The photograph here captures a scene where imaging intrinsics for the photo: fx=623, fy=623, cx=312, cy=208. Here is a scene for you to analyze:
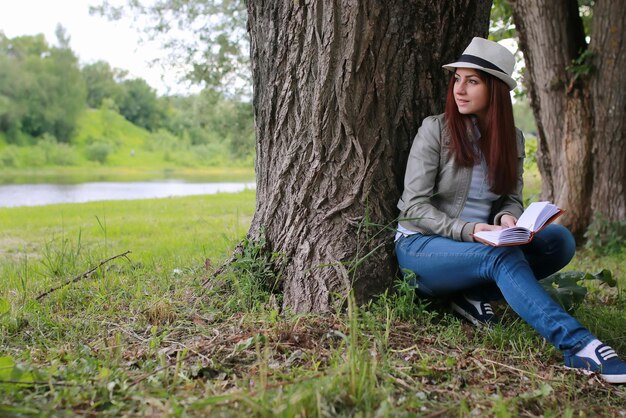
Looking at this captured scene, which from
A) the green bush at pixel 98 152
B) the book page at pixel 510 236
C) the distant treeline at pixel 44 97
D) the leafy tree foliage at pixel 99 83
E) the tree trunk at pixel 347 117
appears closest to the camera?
the book page at pixel 510 236

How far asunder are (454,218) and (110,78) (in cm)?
Result: 6173

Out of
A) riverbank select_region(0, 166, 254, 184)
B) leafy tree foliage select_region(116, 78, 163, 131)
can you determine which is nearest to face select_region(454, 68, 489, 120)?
riverbank select_region(0, 166, 254, 184)

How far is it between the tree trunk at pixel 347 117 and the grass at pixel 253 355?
0.89 ft

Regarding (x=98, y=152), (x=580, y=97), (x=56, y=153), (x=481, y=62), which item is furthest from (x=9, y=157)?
(x=481, y=62)

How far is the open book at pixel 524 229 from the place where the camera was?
292 cm

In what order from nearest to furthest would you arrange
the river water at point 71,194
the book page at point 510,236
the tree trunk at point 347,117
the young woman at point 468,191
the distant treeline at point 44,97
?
the book page at point 510,236 < the young woman at point 468,191 < the tree trunk at point 347,117 < the river water at point 71,194 < the distant treeline at point 44,97

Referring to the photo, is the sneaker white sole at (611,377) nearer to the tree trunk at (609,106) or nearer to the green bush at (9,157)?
the tree trunk at (609,106)

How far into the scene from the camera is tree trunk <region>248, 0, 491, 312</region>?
329 cm

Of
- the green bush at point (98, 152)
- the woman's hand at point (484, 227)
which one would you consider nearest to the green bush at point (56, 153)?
the green bush at point (98, 152)

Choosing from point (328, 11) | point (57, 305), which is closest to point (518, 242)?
point (328, 11)

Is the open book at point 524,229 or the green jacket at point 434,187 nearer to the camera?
the open book at point 524,229

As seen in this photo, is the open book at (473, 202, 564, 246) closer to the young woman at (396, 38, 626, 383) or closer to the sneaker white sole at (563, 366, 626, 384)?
the young woman at (396, 38, 626, 383)

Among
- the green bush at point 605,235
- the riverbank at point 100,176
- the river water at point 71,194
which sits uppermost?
the green bush at point 605,235

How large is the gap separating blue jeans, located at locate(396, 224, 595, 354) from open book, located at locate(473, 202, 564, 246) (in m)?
0.06
